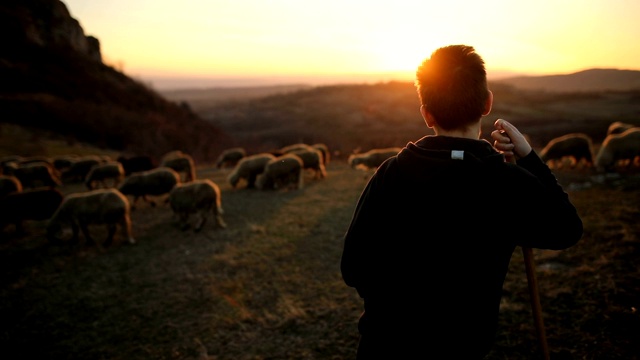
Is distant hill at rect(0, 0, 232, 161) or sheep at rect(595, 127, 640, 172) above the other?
distant hill at rect(0, 0, 232, 161)

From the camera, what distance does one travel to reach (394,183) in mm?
1899

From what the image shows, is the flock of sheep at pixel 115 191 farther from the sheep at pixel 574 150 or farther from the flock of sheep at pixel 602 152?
the flock of sheep at pixel 602 152

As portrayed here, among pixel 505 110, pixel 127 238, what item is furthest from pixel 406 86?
pixel 127 238

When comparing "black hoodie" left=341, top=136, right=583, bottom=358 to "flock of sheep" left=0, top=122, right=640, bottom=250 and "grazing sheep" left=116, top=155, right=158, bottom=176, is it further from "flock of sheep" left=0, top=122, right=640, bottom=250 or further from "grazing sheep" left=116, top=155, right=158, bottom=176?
"grazing sheep" left=116, top=155, right=158, bottom=176

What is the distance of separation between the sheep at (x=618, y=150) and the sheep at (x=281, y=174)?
44.0 ft

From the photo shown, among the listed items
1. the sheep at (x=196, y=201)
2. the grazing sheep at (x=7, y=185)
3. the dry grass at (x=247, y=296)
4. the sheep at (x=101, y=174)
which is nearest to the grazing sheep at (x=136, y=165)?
the sheep at (x=101, y=174)

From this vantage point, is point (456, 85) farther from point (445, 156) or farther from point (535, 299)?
point (535, 299)

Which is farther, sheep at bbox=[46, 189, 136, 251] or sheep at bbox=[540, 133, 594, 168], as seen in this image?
sheep at bbox=[540, 133, 594, 168]

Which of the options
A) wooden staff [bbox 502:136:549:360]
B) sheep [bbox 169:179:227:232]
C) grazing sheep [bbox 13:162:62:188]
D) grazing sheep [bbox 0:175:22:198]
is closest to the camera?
wooden staff [bbox 502:136:549:360]

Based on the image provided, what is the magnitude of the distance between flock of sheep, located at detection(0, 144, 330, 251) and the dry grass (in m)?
0.70

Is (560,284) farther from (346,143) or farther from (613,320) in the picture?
(346,143)

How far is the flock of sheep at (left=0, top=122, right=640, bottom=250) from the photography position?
10195 millimetres

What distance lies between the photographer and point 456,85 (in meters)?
1.81

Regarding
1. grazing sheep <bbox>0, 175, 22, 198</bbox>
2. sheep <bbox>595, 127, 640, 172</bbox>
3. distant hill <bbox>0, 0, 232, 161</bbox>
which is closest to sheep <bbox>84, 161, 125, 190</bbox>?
grazing sheep <bbox>0, 175, 22, 198</bbox>
